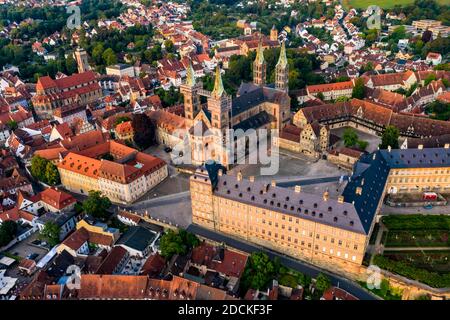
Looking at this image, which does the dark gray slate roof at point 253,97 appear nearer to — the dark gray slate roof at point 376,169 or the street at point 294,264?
the dark gray slate roof at point 376,169

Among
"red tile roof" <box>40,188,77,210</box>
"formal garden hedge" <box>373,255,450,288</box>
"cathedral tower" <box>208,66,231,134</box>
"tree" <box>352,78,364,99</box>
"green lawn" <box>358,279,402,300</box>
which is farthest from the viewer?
"tree" <box>352,78,364,99</box>

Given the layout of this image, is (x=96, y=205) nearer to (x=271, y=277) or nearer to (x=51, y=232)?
(x=51, y=232)

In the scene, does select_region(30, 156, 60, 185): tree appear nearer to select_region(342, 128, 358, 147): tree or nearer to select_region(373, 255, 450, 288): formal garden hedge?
select_region(342, 128, 358, 147): tree

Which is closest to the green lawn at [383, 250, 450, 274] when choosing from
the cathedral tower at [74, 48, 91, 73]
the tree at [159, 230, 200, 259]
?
the tree at [159, 230, 200, 259]

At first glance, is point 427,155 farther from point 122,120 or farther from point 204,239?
point 122,120

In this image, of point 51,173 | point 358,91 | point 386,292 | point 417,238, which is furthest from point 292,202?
point 358,91

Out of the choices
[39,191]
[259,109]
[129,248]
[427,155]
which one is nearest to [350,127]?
[259,109]

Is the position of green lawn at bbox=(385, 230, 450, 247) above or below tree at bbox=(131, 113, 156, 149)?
below
